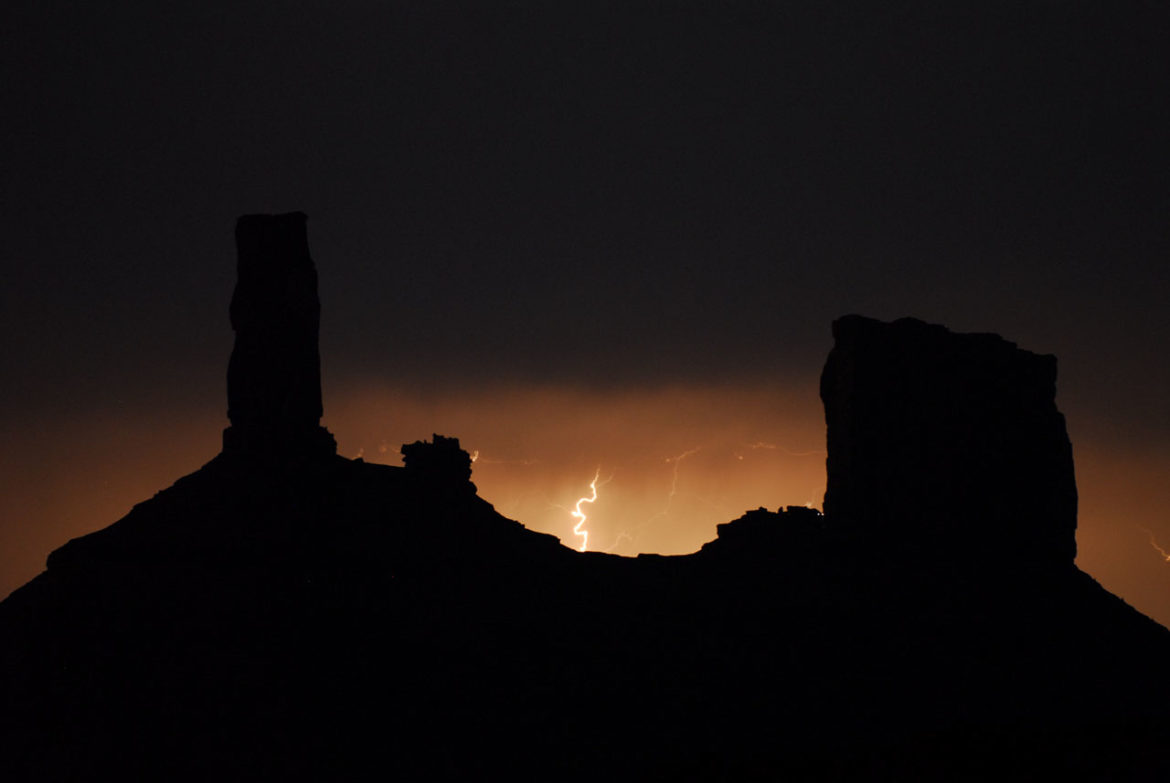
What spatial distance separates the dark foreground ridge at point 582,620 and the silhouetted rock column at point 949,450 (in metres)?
0.17

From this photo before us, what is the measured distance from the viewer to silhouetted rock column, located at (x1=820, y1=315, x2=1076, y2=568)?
75.3 m

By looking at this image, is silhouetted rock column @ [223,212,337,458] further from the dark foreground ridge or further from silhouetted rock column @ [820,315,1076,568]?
silhouetted rock column @ [820,315,1076,568]

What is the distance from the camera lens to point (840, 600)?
227 feet

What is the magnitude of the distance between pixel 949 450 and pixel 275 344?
4232 centimetres

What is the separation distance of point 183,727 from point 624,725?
19.8 m

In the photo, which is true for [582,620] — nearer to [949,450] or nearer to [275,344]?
[275,344]

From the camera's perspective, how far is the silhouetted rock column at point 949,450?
75312 mm

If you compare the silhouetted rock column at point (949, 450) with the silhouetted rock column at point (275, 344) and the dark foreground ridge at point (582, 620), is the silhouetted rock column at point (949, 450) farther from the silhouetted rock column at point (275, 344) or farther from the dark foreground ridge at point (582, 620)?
the silhouetted rock column at point (275, 344)

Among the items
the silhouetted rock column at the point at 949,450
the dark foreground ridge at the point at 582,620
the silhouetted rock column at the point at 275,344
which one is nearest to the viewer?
the dark foreground ridge at the point at 582,620

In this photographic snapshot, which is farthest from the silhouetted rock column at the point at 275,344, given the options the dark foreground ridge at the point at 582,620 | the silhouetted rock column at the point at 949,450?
the silhouetted rock column at the point at 949,450

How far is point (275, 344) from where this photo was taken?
228ft

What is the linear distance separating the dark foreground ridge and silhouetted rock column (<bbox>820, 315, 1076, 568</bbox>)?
17cm

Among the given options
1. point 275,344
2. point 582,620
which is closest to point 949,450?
point 582,620

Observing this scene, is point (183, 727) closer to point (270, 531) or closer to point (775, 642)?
point (270, 531)
